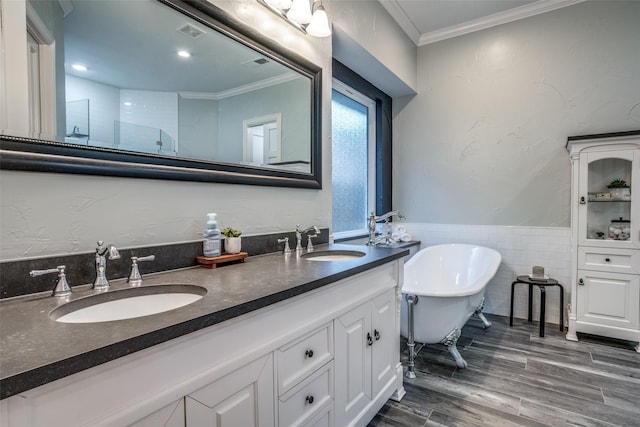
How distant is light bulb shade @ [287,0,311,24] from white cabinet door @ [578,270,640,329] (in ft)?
9.20

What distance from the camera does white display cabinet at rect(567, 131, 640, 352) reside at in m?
2.50

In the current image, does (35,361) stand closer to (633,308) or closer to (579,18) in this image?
(633,308)

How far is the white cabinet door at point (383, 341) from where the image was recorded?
1.65m

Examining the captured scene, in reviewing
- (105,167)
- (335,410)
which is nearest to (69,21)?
(105,167)

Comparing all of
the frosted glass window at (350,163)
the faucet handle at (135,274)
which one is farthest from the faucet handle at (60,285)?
the frosted glass window at (350,163)

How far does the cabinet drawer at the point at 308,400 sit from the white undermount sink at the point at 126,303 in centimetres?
46

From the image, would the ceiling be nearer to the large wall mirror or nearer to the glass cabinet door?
the glass cabinet door

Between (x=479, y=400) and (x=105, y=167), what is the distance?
2174 millimetres

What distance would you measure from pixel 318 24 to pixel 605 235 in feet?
8.94

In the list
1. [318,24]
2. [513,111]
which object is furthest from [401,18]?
[318,24]

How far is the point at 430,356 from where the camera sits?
244 cm

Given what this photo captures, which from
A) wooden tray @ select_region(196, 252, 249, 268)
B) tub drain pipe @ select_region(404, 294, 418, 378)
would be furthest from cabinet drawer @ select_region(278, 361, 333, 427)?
tub drain pipe @ select_region(404, 294, 418, 378)

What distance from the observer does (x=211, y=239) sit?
138 centimetres

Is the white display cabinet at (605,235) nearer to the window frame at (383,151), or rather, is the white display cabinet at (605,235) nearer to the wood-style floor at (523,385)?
the wood-style floor at (523,385)
